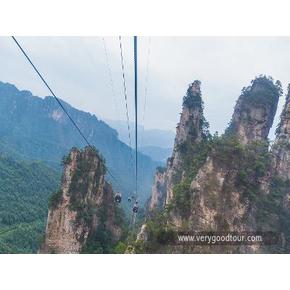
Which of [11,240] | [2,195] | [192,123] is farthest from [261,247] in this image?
[2,195]

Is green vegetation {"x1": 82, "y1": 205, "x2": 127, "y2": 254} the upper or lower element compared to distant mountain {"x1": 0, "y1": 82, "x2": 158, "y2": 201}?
lower

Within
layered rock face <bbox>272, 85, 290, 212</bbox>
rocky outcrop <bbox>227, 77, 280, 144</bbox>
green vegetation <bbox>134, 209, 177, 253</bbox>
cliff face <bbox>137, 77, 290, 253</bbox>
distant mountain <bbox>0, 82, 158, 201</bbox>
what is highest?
distant mountain <bbox>0, 82, 158, 201</bbox>

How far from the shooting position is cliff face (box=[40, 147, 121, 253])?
28656 mm

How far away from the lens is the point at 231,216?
20891 mm

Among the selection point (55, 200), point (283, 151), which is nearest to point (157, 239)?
point (55, 200)

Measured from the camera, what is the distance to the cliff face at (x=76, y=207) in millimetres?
28656

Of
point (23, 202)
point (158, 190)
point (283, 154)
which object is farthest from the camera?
point (23, 202)

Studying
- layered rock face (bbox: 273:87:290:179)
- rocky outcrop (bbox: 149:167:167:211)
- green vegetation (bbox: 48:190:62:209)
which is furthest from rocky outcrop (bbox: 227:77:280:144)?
rocky outcrop (bbox: 149:167:167:211)

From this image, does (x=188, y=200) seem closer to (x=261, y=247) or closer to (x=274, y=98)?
(x=261, y=247)

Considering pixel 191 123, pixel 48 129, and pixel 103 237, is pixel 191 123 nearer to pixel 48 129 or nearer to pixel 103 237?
pixel 103 237

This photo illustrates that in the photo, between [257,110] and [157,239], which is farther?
[257,110]

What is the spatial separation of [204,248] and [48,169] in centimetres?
7058

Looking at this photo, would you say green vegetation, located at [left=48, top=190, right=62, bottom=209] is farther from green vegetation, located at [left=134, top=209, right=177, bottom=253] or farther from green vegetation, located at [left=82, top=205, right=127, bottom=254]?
green vegetation, located at [left=134, top=209, right=177, bottom=253]

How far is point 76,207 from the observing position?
2930 centimetres
